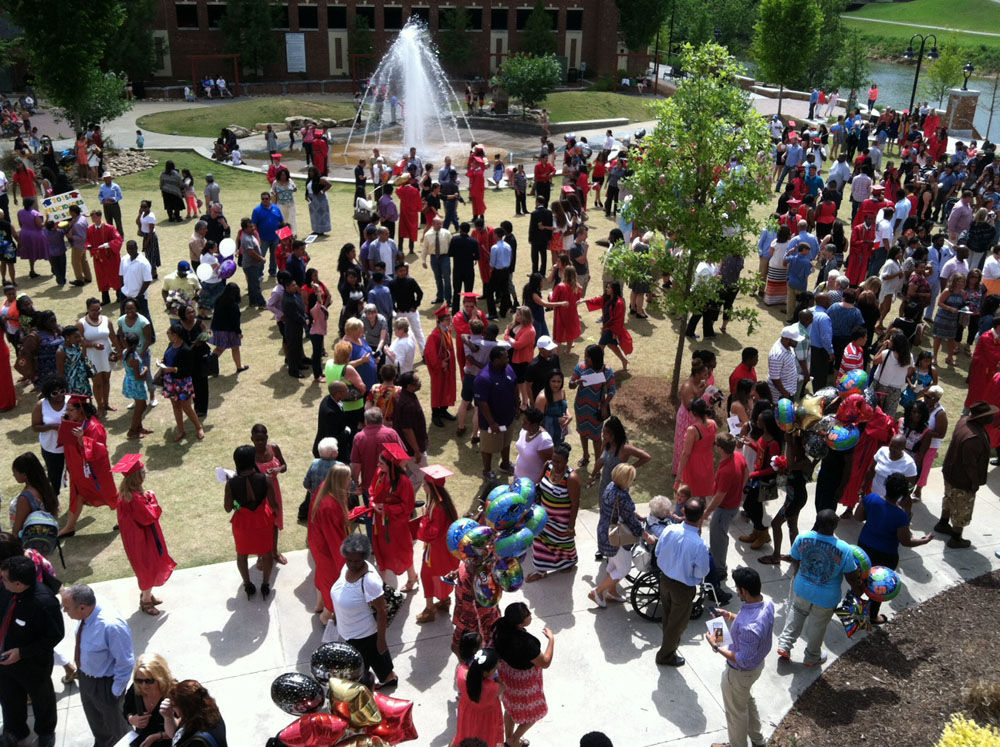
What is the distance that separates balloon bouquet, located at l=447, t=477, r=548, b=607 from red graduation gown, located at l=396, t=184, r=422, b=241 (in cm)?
1188

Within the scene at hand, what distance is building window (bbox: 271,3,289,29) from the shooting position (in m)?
46.2

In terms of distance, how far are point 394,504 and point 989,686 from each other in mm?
4884

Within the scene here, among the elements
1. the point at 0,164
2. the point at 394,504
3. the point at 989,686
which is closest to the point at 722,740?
the point at 989,686

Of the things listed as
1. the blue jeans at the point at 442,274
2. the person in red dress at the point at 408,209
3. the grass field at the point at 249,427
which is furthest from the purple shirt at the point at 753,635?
Result: the person in red dress at the point at 408,209

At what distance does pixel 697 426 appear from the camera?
26.8 feet

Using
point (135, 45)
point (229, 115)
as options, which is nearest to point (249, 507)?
point (229, 115)

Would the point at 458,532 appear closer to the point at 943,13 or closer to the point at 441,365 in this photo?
the point at 441,365

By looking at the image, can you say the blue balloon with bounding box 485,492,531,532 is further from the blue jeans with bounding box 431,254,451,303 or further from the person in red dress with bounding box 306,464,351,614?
the blue jeans with bounding box 431,254,451,303

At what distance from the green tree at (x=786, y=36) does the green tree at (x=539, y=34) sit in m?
18.0

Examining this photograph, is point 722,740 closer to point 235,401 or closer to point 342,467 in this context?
point 342,467

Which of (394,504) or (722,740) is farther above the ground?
(394,504)

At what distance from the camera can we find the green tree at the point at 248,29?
4478cm

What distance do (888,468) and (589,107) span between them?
3343 centimetres

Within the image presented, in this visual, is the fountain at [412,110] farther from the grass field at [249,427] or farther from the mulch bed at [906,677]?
the mulch bed at [906,677]
